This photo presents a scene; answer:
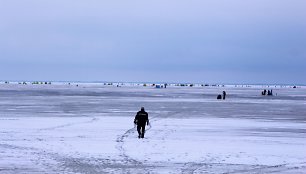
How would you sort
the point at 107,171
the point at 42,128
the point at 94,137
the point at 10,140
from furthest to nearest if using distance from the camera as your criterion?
the point at 42,128, the point at 94,137, the point at 10,140, the point at 107,171

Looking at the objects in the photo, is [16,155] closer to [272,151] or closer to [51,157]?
[51,157]

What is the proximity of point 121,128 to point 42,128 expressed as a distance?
3.62m

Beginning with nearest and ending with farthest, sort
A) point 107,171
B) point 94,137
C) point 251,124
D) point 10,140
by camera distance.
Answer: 1. point 107,171
2. point 10,140
3. point 94,137
4. point 251,124

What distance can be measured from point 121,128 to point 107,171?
475 inches

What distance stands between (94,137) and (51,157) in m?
5.75

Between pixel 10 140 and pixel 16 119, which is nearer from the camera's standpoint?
pixel 10 140

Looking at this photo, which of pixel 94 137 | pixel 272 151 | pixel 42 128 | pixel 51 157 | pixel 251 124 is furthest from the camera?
pixel 251 124

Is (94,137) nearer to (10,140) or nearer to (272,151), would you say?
(10,140)

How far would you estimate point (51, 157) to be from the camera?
51.4 feet

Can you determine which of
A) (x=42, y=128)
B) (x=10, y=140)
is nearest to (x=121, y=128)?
(x=42, y=128)

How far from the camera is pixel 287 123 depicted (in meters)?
29.5

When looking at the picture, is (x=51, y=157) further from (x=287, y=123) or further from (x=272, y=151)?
(x=287, y=123)

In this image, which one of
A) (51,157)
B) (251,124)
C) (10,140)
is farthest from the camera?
(251,124)

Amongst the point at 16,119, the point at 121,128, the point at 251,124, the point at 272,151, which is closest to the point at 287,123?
the point at 251,124
